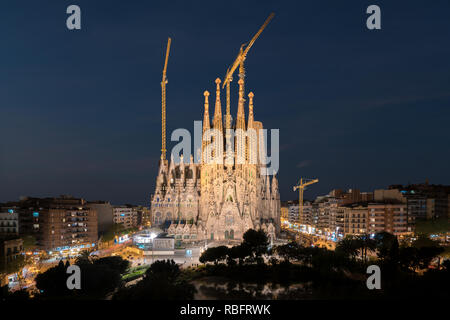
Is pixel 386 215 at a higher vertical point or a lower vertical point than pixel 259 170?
lower

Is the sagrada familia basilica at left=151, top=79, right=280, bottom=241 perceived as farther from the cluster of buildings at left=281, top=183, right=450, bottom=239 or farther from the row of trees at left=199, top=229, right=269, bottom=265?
the row of trees at left=199, top=229, right=269, bottom=265

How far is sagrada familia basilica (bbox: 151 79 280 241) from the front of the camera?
63938 mm

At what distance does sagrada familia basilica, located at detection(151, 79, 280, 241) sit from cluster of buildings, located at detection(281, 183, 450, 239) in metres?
13.5

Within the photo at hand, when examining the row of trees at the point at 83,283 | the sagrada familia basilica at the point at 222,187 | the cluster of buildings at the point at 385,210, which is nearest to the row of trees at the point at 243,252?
the row of trees at the point at 83,283

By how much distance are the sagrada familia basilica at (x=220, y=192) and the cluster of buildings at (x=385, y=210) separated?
13.5 m

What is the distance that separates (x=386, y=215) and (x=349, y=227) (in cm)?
689

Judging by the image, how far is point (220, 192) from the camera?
6662 cm

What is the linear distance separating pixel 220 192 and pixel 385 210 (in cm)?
3015

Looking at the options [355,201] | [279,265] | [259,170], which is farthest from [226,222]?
[355,201]

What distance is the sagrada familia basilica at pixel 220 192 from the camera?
63.9 m

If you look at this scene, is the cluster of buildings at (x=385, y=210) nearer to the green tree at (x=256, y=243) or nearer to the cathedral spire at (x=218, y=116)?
the cathedral spire at (x=218, y=116)
